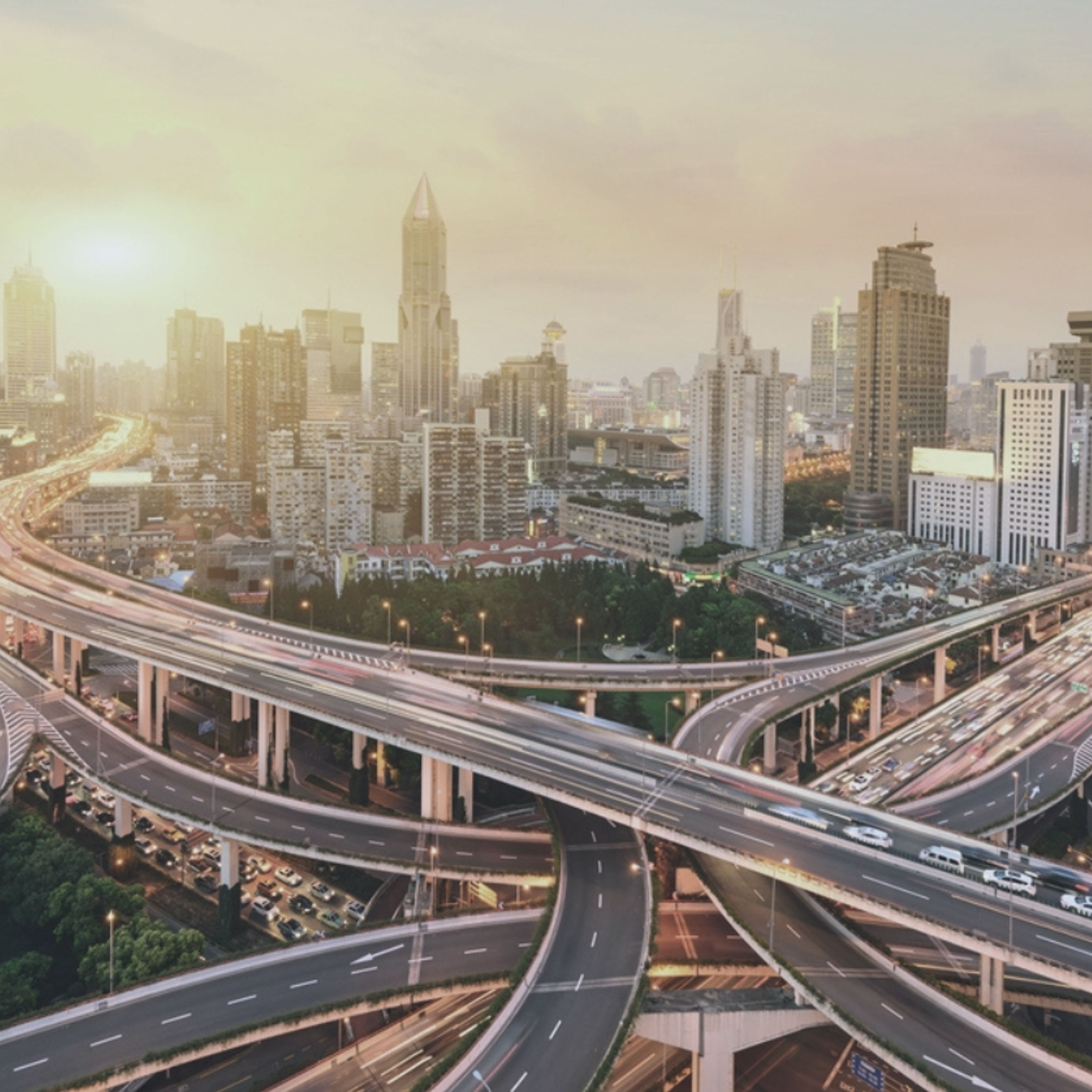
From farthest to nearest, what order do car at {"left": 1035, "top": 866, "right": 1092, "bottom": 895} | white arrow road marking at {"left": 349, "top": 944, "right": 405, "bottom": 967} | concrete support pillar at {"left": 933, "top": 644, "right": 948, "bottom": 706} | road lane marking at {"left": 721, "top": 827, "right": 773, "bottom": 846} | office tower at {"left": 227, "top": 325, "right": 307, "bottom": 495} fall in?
office tower at {"left": 227, "top": 325, "right": 307, "bottom": 495} → concrete support pillar at {"left": 933, "top": 644, "right": 948, "bottom": 706} → road lane marking at {"left": 721, "top": 827, "right": 773, "bottom": 846} → white arrow road marking at {"left": 349, "top": 944, "right": 405, "bottom": 967} → car at {"left": 1035, "top": 866, "right": 1092, "bottom": 895}

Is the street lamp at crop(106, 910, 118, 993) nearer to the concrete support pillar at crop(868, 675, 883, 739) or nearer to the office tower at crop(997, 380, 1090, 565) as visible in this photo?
the concrete support pillar at crop(868, 675, 883, 739)

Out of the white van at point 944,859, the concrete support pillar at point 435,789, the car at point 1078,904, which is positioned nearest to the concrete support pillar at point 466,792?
the concrete support pillar at point 435,789

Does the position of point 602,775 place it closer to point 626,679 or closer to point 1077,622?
point 626,679

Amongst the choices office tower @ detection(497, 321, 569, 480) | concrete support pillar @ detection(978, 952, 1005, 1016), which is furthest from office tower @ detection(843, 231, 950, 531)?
concrete support pillar @ detection(978, 952, 1005, 1016)

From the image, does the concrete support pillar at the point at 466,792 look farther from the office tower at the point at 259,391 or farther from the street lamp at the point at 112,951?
the office tower at the point at 259,391

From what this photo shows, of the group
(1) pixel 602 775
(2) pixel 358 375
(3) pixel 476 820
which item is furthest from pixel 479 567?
(2) pixel 358 375

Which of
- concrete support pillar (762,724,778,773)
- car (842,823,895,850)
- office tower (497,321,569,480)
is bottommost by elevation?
concrete support pillar (762,724,778,773)

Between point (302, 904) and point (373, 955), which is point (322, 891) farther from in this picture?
point (373, 955)
